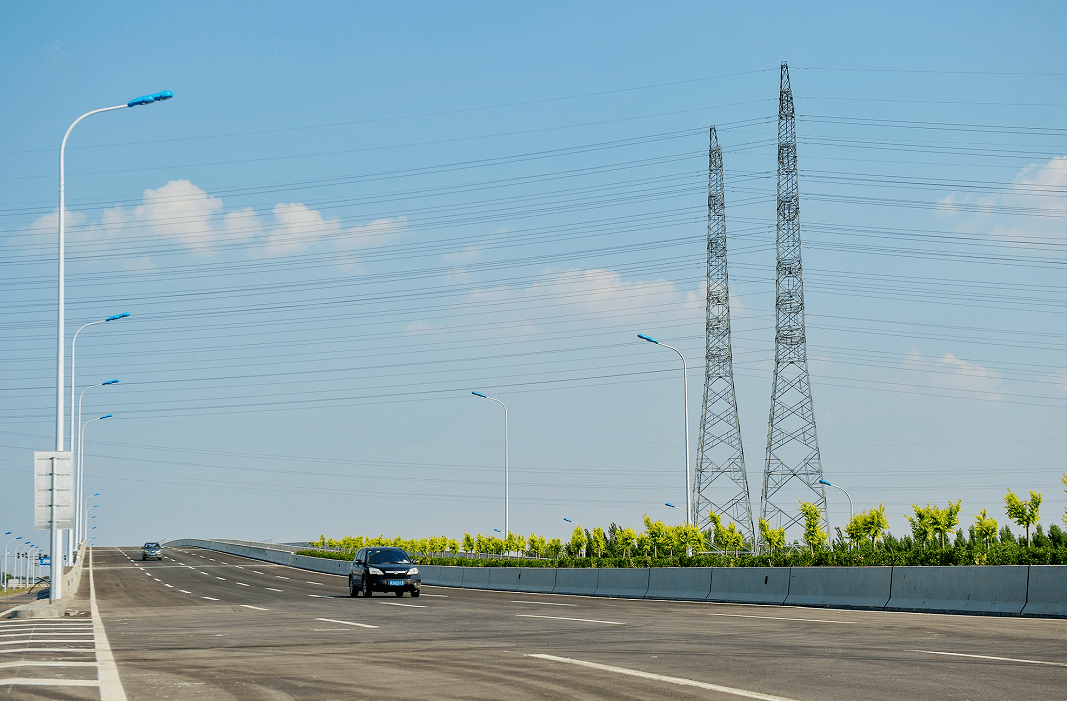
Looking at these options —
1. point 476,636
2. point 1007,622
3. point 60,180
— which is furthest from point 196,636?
point 60,180

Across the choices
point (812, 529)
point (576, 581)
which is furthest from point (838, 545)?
point (576, 581)

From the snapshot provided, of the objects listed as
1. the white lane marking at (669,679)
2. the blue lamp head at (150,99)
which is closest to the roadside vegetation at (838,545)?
the white lane marking at (669,679)

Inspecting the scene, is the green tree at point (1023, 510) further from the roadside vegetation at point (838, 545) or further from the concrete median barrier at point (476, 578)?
the concrete median barrier at point (476, 578)

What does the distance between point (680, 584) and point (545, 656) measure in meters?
17.8

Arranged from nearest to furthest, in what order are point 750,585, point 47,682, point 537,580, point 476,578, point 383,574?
point 47,682 < point 750,585 < point 383,574 < point 537,580 < point 476,578

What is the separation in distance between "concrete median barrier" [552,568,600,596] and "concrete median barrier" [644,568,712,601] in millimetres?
3693

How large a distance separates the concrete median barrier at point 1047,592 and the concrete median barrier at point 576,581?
57.8 feet

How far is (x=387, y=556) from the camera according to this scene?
34188 millimetres

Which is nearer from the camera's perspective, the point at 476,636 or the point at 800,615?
the point at 476,636

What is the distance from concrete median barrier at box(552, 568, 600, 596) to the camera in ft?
115

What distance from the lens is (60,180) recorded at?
28.3 m

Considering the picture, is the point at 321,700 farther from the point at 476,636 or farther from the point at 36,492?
the point at 36,492

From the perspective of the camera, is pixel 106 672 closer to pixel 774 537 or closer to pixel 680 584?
pixel 680 584

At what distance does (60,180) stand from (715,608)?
20.1 metres
